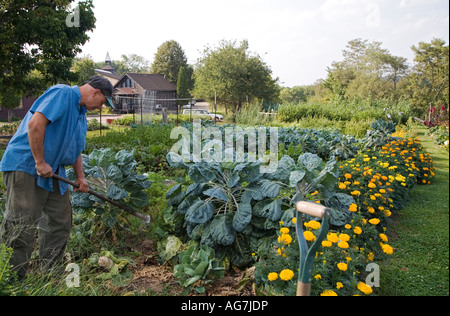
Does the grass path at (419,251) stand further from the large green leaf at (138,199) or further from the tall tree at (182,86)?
the tall tree at (182,86)

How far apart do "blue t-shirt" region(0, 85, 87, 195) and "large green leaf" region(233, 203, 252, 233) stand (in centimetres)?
133

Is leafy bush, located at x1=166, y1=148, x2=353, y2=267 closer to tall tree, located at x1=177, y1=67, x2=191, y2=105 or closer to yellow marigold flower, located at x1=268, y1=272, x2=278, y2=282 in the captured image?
yellow marigold flower, located at x1=268, y1=272, x2=278, y2=282

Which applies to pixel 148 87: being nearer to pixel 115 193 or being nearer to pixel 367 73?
pixel 367 73

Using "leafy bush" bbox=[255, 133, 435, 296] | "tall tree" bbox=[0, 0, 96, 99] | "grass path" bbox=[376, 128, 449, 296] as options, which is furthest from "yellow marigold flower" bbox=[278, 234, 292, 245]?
"tall tree" bbox=[0, 0, 96, 99]

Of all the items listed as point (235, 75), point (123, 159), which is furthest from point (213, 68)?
point (123, 159)

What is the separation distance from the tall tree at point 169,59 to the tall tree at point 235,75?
14.5 metres

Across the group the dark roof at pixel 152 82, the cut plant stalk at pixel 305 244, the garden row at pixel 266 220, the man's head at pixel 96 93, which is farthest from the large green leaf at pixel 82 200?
the dark roof at pixel 152 82

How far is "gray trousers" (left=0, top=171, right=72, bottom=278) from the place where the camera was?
2.21 m

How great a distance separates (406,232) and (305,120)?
34.8 feet

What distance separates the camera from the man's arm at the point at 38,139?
2.14 meters

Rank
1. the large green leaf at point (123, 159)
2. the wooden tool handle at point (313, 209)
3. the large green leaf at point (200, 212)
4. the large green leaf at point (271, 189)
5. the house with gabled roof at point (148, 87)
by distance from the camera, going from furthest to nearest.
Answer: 1. the house with gabled roof at point (148, 87)
2. the large green leaf at point (123, 159)
3. the large green leaf at point (200, 212)
4. the large green leaf at point (271, 189)
5. the wooden tool handle at point (313, 209)

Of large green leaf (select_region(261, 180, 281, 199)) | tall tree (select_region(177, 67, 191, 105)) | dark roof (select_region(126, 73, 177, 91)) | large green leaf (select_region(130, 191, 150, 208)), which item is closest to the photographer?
large green leaf (select_region(261, 180, 281, 199))

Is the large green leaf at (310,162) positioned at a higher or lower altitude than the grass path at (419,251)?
higher
